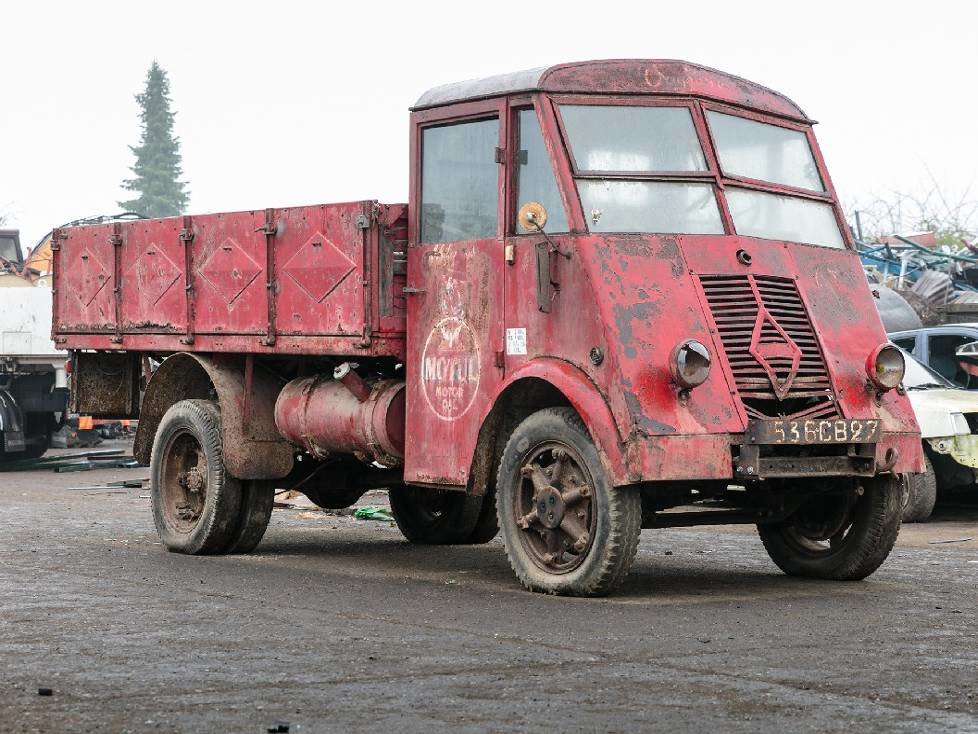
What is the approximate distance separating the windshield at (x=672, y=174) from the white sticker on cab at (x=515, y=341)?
68 centimetres

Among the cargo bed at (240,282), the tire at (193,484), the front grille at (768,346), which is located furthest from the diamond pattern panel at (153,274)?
the front grille at (768,346)

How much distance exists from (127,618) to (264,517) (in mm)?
3463

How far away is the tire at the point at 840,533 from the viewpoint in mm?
9547

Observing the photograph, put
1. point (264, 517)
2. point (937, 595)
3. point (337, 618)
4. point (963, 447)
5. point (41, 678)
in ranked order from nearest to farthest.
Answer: point (41, 678) < point (337, 618) < point (937, 595) < point (264, 517) < point (963, 447)

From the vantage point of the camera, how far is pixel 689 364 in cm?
861

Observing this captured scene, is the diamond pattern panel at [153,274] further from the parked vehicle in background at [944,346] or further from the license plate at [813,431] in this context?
the parked vehicle in background at [944,346]

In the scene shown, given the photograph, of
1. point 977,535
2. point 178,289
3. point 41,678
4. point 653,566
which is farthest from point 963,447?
point 41,678

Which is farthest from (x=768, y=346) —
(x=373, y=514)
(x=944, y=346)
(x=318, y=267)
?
(x=944, y=346)

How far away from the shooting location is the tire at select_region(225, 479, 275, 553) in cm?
1157

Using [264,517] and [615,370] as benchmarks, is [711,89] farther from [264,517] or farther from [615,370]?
[264,517]

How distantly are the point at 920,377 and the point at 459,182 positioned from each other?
22.6ft

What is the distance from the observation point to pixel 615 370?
28.3 ft

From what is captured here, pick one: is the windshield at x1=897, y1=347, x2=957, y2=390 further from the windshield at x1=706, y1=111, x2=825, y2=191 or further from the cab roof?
the cab roof

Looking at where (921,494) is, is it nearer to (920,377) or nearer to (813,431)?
(920,377)
